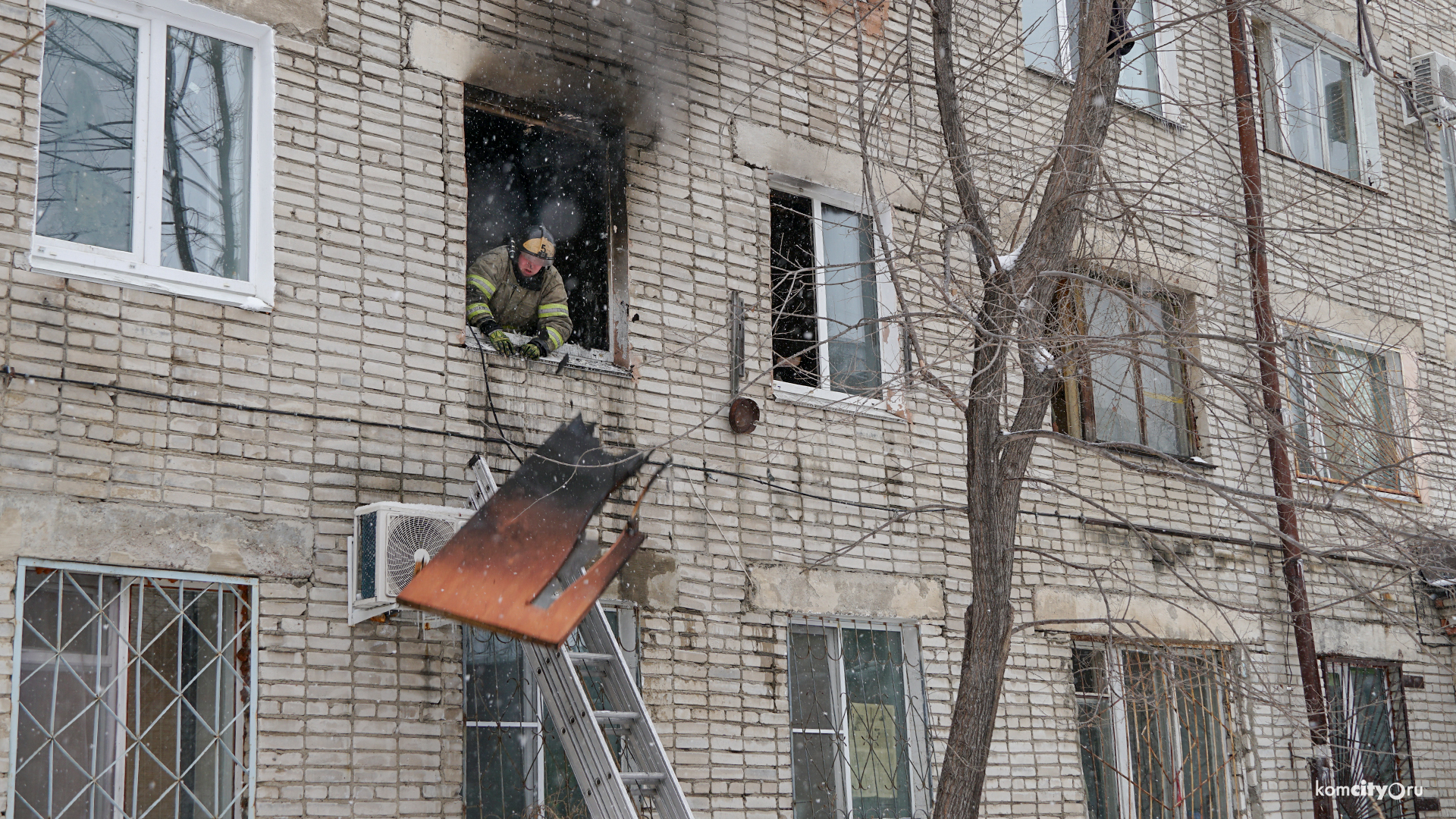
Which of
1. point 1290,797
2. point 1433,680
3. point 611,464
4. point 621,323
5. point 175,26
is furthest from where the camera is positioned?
point 1433,680

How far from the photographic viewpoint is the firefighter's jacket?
23.3 feet

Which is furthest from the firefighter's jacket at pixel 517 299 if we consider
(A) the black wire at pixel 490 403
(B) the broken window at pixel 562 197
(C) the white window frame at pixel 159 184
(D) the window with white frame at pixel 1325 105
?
(D) the window with white frame at pixel 1325 105

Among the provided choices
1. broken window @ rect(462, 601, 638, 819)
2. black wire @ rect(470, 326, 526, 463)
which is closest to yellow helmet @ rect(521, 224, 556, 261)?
black wire @ rect(470, 326, 526, 463)

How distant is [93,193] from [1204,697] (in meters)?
7.60

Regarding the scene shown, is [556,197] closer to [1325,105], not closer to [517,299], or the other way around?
[517,299]

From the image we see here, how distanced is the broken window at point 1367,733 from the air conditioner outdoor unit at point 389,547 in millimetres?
6908

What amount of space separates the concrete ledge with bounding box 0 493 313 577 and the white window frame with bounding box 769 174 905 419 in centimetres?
299

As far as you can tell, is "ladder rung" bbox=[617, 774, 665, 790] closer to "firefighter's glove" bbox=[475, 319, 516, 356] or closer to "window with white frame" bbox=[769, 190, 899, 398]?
"firefighter's glove" bbox=[475, 319, 516, 356]

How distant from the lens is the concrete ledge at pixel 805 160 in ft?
26.4

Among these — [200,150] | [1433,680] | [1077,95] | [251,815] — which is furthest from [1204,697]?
[200,150]

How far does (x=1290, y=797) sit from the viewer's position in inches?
373

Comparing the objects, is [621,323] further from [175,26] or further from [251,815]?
[251,815]

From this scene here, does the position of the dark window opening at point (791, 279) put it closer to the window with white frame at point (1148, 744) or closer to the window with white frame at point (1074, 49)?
the window with white frame at point (1074, 49)

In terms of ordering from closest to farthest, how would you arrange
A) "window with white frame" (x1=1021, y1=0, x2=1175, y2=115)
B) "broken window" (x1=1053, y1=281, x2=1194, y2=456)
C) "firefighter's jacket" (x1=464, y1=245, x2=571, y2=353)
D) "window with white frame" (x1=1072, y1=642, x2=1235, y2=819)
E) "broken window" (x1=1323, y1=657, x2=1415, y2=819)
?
"firefighter's jacket" (x1=464, y1=245, x2=571, y2=353)
"window with white frame" (x1=1072, y1=642, x2=1235, y2=819)
"broken window" (x1=1053, y1=281, x2=1194, y2=456)
"window with white frame" (x1=1021, y1=0, x2=1175, y2=115)
"broken window" (x1=1323, y1=657, x2=1415, y2=819)
